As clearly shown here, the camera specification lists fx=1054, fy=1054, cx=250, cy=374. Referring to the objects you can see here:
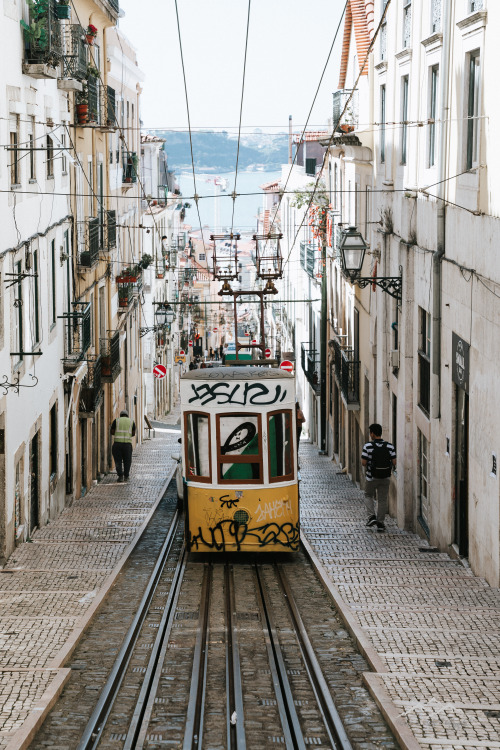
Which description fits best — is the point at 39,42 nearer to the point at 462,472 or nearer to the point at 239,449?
the point at 239,449

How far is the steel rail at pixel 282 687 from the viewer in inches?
288

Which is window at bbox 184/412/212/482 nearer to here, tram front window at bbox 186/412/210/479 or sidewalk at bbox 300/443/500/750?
tram front window at bbox 186/412/210/479

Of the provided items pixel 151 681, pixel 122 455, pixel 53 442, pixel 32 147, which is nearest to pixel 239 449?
pixel 151 681

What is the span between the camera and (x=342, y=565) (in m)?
13.1

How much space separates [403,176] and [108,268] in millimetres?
11999

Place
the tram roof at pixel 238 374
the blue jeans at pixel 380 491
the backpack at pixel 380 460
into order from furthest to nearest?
the blue jeans at pixel 380 491 → the backpack at pixel 380 460 → the tram roof at pixel 238 374

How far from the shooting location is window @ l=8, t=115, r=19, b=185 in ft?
47.6

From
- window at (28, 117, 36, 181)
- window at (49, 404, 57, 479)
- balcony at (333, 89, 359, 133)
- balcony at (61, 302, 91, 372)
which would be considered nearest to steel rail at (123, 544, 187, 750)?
window at (49, 404, 57, 479)

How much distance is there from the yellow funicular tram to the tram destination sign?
211 centimetres

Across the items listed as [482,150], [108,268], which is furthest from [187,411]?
[108,268]

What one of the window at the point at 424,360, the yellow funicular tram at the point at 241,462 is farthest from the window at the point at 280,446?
the window at the point at 424,360

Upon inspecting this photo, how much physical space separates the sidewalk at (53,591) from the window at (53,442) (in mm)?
839

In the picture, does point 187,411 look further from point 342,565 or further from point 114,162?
point 114,162

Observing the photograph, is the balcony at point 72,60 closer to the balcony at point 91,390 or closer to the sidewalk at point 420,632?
the balcony at point 91,390
